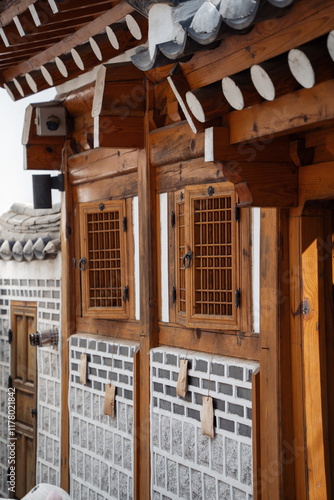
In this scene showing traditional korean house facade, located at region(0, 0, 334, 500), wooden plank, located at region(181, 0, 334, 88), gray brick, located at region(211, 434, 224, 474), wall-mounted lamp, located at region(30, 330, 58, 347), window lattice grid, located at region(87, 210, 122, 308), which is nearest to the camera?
wooden plank, located at region(181, 0, 334, 88)

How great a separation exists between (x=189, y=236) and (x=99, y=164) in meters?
1.63

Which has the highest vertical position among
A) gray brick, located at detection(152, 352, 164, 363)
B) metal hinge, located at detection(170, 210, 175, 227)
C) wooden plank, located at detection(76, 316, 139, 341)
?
metal hinge, located at detection(170, 210, 175, 227)

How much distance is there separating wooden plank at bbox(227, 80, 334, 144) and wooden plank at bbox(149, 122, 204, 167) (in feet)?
3.97

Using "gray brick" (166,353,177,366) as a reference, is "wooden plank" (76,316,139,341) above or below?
above

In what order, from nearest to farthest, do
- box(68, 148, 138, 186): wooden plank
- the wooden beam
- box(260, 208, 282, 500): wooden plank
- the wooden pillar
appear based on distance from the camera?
box(260, 208, 282, 500): wooden plank
the wooden beam
box(68, 148, 138, 186): wooden plank
the wooden pillar

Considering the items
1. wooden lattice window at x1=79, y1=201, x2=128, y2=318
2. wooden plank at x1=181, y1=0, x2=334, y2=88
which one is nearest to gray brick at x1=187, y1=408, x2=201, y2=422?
wooden lattice window at x1=79, y1=201, x2=128, y2=318

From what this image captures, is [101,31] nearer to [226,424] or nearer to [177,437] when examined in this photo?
[226,424]

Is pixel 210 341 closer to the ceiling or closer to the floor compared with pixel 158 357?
closer to the ceiling

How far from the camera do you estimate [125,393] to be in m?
5.60

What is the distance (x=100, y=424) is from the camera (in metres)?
5.94

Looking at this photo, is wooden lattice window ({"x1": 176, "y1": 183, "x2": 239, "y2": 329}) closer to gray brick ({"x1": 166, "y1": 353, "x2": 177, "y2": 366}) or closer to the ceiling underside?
gray brick ({"x1": 166, "y1": 353, "x2": 177, "y2": 366})

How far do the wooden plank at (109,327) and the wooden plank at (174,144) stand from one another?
144 cm

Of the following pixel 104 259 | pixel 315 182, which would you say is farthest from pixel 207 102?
pixel 104 259

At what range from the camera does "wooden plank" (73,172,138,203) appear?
18.2ft
